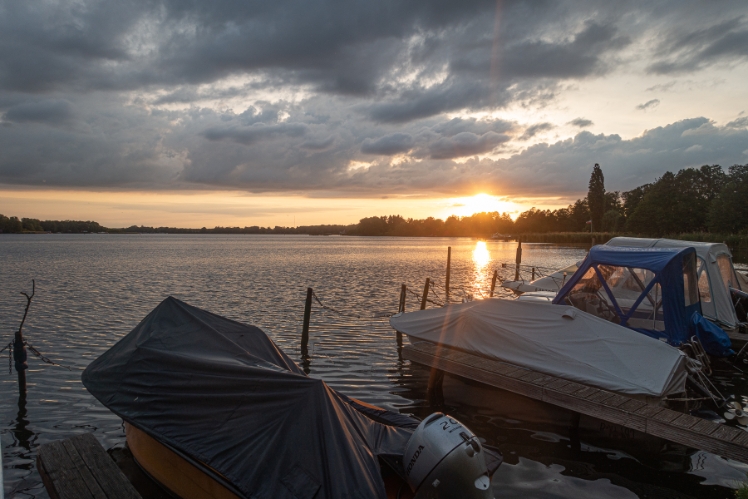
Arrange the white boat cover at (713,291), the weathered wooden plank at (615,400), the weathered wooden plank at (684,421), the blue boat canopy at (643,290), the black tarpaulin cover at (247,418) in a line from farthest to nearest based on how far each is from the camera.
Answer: the white boat cover at (713,291), the blue boat canopy at (643,290), the weathered wooden plank at (615,400), the weathered wooden plank at (684,421), the black tarpaulin cover at (247,418)

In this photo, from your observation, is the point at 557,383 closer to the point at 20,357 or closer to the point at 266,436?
the point at 266,436

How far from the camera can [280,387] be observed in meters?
5.83

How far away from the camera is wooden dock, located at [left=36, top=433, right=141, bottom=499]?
571 cm

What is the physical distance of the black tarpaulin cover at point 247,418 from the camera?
5043 mm

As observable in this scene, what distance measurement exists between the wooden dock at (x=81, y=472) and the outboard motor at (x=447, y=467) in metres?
3.18

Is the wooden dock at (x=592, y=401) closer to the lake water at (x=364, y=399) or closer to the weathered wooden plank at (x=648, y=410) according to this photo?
the weathered wooden plank at (x=648, y=410)

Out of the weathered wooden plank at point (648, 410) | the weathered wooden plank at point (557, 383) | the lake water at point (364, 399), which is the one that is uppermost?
the weathered wooden plank at point (557, 383)

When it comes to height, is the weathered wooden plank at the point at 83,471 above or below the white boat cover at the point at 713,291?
below

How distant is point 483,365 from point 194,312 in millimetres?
5422

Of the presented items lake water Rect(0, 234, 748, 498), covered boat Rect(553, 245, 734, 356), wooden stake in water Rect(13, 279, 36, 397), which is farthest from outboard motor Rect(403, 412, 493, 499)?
wooden stake in water Rect(13, 279, 36, 397)

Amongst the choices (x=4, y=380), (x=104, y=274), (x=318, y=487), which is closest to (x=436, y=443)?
(x=318, y=487)

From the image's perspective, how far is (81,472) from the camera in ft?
20.1

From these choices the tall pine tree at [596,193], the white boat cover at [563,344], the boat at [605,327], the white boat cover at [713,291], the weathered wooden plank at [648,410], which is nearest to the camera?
the weathered wooden plank at [648,410]

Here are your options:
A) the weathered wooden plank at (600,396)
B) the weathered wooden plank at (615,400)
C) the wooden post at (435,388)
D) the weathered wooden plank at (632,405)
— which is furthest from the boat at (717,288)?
the weathered wooden plank at (632,405)
